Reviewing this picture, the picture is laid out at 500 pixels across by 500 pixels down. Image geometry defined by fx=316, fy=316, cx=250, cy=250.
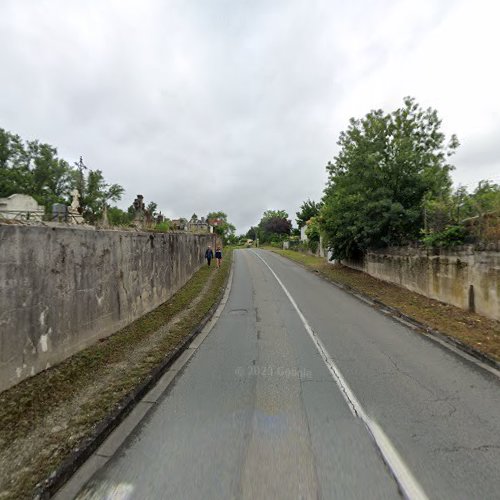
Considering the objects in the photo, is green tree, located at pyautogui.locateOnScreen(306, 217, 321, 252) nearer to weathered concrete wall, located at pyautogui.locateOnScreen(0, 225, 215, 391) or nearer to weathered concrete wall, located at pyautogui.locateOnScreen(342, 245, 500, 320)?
weathered concrete wall, located at pyautogui.locateOnScreen(342, 245, 500, 320)

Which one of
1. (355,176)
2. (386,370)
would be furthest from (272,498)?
(355,176)

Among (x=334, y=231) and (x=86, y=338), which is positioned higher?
(x=334, y=231)

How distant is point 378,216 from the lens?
49.7 feet

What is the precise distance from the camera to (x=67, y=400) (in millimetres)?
4059

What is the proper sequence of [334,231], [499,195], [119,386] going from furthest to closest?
[334,231], [499,195], [119,386]

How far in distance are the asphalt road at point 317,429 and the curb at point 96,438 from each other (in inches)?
10.2

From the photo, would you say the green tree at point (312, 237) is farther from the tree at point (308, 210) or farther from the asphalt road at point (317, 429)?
the asphalt road at point (317, 429)

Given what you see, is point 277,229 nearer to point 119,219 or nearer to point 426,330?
point 119,219

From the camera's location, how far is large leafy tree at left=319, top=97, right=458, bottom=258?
1437cm

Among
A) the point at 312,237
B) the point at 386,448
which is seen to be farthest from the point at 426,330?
the point at 312,237

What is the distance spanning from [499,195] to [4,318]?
1162cm

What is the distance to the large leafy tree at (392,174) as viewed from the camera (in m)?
14.4

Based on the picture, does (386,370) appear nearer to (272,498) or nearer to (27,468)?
(272,498)

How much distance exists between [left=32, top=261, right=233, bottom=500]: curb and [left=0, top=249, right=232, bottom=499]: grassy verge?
0.07 m
